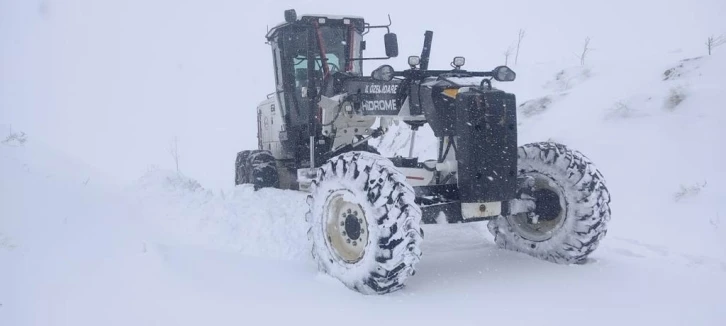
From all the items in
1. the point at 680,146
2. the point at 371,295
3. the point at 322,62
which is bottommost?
the point at 371,295

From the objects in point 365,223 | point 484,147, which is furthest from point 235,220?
point 484,147

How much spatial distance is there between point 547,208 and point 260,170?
4513 millimetres

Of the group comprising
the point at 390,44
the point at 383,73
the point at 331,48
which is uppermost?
the point at 331,48

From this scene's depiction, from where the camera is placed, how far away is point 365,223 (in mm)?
4297

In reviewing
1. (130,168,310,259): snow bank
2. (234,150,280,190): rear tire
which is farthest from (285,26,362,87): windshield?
(130,168,310,259): snow bank

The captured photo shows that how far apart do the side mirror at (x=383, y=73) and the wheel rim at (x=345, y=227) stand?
1029 mm

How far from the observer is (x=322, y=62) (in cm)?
675

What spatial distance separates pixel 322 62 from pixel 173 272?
336 cm

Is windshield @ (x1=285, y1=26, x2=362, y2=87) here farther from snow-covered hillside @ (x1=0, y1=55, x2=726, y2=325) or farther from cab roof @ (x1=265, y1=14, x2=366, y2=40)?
snow-covered hillside @ (x1=0, y1=55, x2=726, y2=325)

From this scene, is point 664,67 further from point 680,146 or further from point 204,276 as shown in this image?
point 204,276

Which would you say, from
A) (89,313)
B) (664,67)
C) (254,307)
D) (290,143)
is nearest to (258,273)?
(254,307)

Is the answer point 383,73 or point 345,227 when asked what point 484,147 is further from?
point 345,227

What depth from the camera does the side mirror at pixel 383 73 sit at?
4.61 m

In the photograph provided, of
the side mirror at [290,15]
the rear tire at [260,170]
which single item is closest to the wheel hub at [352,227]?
the side mirror at [290,15]
